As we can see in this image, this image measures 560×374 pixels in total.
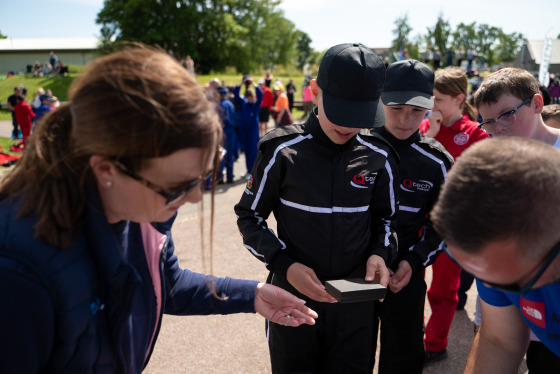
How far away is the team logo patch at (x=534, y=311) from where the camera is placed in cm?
156

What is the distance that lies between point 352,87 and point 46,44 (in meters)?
78.5

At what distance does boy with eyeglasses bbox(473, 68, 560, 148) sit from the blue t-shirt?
140 centimetres

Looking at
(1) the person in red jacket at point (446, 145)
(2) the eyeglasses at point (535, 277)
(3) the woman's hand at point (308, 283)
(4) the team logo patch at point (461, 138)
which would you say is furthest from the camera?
(4) the team logo patch at point (461, 138)

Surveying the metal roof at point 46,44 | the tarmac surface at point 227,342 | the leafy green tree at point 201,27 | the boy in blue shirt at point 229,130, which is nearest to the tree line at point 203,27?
the leafy green tree at point 201,27

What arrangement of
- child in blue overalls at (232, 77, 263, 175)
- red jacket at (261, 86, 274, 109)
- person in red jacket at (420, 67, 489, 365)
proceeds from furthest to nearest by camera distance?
red jacket at (261, 86, 274, 109)
child in blue overalls at (232, 77, 263, 175)
person in red jacket at (420, 67, 489, 365)

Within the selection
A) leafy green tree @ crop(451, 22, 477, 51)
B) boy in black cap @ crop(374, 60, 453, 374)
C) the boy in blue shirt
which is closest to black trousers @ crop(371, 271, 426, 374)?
boy in black cap @ crop(374, 60, 453, 374)

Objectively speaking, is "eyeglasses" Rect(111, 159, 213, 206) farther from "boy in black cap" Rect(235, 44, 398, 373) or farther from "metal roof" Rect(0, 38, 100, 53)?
"metal roof" Rect(0, 38, 100, 53)

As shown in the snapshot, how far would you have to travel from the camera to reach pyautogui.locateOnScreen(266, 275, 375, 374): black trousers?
2330 mm

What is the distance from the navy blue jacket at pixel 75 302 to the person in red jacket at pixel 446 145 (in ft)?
8.40

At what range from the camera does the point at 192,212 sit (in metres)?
7.40

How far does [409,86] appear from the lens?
9.23 feet

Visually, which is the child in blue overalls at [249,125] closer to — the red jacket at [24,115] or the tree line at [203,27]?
the red jacket at [24,115]

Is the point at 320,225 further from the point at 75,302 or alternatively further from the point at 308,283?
the point at 75,302

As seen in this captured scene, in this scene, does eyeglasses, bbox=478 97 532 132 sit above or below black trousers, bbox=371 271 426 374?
above
